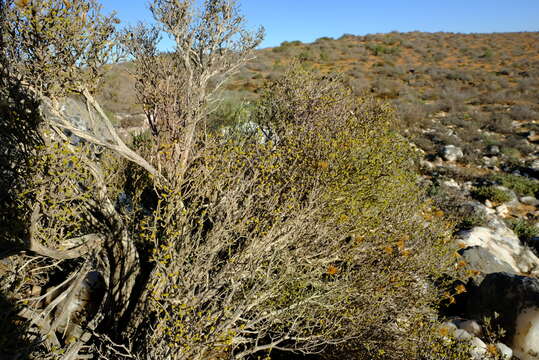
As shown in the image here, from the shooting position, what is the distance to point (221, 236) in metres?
4.41

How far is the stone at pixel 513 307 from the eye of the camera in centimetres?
570

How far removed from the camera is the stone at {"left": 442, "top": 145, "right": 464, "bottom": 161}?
15.4 meters

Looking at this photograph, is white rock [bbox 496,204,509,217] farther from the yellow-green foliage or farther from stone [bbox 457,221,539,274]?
the yellow-green foliage

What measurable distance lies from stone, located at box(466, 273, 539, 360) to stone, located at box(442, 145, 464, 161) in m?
9.94

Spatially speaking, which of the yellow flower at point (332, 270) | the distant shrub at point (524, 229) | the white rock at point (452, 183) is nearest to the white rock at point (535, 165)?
the white rock at point (452, 183)

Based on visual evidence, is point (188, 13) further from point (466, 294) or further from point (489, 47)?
point (489, 47)

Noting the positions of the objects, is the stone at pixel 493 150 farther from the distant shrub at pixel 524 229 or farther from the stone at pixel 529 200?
the distant shrub at pixel 524 229

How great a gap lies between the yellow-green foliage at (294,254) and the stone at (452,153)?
894 cm

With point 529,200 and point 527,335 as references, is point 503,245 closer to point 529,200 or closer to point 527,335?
point 529,200

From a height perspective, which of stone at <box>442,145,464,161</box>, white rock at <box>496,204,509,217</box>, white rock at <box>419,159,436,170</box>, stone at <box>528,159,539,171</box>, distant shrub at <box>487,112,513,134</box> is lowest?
white rock at <box>496,204,509,217</box>

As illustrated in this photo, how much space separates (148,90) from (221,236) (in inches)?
140

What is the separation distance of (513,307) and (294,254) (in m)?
4.77

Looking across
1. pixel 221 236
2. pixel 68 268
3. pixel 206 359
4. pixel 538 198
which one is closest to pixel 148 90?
pixel 221 236

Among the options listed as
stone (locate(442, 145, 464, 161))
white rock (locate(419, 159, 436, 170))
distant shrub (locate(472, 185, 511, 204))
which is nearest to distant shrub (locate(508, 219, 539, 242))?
distant shrub (locate(472, 185, 511, 204))
